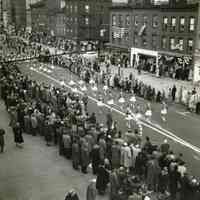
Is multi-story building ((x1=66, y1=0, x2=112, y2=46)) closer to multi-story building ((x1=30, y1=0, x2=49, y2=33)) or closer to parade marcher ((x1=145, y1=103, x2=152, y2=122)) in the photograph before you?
multi-story building ((x1=30, y1=0, x2=49, y2=33))

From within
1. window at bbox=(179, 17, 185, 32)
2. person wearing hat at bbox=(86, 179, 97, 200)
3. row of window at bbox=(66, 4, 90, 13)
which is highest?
row of window at bbox=(66, 4, 90, 13)

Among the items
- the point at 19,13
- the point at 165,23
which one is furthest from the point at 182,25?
the point at 19,13

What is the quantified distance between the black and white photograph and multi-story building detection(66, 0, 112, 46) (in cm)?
1423

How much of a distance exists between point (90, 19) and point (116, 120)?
1975 inches

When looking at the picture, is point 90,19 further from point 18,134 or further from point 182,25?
point 18,134

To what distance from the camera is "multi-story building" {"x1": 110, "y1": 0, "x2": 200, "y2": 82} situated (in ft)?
144

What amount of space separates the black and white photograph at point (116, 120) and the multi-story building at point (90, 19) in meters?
14.2

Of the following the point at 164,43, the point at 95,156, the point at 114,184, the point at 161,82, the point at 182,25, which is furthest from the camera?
the point at 164,43

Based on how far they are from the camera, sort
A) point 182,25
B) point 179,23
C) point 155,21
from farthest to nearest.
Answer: point 155,21, point 179,23, point 182,25

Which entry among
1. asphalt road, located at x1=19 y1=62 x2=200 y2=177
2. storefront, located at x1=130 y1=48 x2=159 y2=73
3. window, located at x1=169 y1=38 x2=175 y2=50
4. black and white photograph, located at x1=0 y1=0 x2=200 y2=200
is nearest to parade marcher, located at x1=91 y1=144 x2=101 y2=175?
black and white photograph, located at x1=0 y1=0 x2=200 y2=200

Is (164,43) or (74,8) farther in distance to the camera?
(74,8)

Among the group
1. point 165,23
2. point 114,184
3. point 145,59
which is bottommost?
point 114,184

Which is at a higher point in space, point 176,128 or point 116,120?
point 116,120

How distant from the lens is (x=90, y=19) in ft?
238
